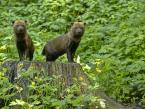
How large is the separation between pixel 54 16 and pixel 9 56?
5.07 meters

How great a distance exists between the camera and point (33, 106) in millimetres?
7320

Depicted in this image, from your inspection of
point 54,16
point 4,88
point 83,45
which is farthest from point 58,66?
point 54,16

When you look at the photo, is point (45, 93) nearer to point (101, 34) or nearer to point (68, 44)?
point (68, 44)

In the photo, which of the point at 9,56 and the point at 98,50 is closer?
the point at 9,56

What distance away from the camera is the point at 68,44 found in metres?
9.52

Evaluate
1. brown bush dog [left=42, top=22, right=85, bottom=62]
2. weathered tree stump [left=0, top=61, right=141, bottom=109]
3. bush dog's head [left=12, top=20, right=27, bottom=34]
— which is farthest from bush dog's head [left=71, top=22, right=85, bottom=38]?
weathered tree stump [left=0, top=61, right=141, bottom=109]

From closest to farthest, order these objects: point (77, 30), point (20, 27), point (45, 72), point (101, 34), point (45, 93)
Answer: point (45, 93), point (45, 72), point (20, 27), point (77, 30), point (101, 34)

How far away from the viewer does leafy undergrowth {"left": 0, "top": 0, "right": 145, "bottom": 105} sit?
423 inches

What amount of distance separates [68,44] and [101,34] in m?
4.95

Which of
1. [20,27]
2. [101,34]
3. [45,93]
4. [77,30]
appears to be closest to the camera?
[45,93]

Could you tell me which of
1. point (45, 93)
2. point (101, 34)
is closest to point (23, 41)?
point (45, 93)

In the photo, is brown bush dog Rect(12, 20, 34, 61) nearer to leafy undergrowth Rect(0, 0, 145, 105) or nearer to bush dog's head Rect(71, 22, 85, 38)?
leafy undergrowth Rect(0, 0, 145, 105)

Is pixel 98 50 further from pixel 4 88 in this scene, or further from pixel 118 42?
pixel 4 88

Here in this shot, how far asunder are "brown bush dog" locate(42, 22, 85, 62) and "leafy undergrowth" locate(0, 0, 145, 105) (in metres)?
0.33
